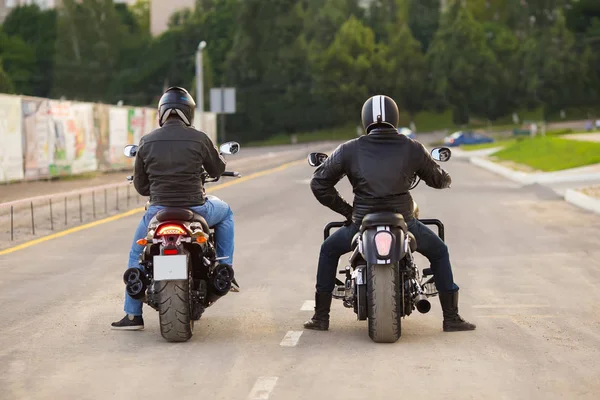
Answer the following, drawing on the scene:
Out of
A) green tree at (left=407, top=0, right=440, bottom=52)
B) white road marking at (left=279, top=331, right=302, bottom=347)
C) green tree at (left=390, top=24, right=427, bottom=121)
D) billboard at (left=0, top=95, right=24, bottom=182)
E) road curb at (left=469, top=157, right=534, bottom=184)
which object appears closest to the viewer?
white road marking at (left=279, top=331, right=302, bottom=347)

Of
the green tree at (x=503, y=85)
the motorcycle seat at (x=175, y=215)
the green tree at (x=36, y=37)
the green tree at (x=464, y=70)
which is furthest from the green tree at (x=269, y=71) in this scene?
the motorcycle seat at (x=175, y=215)

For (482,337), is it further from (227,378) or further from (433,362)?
(227,378)

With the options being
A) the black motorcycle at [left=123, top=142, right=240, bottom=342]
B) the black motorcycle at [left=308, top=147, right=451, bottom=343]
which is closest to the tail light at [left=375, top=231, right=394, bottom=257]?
the black motorcycle at [left=308, top=147, right=451, bottom=343]

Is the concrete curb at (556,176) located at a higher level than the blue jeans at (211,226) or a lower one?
lower

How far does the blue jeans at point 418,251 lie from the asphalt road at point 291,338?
14.5 inches

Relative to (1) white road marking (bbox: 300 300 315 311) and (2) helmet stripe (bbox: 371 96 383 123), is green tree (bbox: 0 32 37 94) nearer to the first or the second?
(1) white road marking (bbox: 300 300 315 311)

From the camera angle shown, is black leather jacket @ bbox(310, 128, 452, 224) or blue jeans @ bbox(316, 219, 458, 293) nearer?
black leather jacket @ bbox(310, 128, 452, 224)

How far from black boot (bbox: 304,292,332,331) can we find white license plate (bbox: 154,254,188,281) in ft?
4.22

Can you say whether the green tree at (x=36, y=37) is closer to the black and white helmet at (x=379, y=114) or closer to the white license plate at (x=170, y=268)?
the black and white helmet at (x=379, y=114)

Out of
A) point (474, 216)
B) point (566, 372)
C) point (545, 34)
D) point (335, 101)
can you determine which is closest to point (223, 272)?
point (566, 372)

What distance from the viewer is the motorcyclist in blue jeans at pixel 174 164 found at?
960 centimetres

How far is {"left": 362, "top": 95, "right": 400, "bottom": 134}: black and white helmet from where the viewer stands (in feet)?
31.2

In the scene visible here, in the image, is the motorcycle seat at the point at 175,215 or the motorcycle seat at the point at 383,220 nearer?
the motorcycle seat at the point at 383,220

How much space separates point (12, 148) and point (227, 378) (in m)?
22.1
